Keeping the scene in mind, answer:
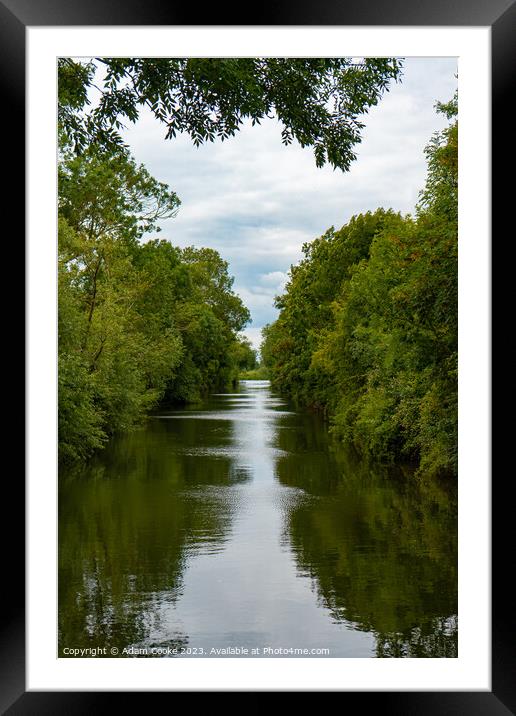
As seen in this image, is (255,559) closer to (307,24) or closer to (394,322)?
(394,322)

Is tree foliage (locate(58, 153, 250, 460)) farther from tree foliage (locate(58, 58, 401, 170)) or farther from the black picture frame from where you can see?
the black picture frame

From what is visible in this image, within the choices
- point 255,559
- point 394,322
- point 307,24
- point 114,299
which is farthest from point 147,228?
point 307,24

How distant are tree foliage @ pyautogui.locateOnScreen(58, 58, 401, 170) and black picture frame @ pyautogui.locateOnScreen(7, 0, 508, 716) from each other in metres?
1.21

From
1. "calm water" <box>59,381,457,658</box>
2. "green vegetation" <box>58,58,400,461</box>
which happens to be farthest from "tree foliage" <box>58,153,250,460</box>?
"calm water" <box>59,381,457,658</box>

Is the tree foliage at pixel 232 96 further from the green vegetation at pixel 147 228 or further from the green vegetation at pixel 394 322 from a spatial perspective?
the green vegetation at pixel 394 322

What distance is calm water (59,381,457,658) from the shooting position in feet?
19.4

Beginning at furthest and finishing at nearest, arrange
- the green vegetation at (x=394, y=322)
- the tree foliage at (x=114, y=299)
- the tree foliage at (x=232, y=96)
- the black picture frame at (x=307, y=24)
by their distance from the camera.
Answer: the tree foliage at (x=114, y=299) → the green vegetation at (x=394, y=322) → the tree foliage at (x=232, y=96) → the black picture frame at (x=307, y=24)

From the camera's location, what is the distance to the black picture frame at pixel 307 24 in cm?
351

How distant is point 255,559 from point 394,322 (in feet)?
13.8

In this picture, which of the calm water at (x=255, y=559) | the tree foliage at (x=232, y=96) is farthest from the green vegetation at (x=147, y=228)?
the calm water at (x=255, y=559)

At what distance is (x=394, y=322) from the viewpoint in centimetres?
1095

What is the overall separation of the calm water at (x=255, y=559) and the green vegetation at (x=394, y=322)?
1137 millimetres
